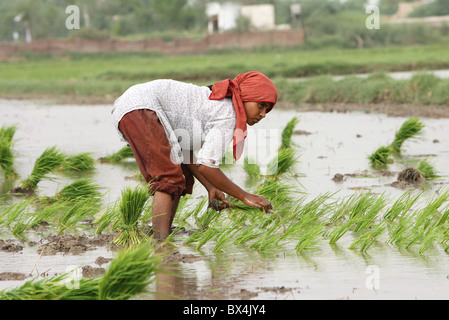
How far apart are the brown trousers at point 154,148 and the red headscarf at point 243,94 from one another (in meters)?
0.37

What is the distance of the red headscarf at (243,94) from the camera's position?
417 centimetres

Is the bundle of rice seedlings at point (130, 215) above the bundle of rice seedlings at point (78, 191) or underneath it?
above

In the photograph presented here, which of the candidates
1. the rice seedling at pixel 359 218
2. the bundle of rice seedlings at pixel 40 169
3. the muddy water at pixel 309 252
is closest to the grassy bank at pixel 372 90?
the muddy water at pixel 309 252

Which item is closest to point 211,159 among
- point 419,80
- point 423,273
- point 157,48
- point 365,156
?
point 423,273

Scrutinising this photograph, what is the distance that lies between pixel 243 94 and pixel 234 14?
4937 cm

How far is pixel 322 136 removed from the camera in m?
10.7

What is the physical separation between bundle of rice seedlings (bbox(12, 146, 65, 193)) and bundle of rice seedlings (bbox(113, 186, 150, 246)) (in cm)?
213

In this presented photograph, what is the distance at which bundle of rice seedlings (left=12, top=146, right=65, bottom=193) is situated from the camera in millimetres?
6477

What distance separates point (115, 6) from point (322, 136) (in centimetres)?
6173

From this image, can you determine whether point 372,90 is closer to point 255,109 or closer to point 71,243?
point 255,109

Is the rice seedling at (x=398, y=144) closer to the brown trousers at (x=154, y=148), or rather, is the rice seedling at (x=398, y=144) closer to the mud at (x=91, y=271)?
the brown trousers at (x=154, y=148)

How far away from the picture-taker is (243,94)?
4199 millimetres

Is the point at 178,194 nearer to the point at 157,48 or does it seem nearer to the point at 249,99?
the point at 249,99

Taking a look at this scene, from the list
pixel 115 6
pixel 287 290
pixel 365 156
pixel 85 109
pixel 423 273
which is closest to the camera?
pixel 287 290
